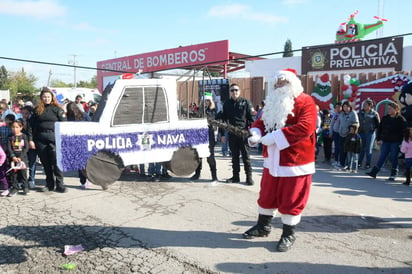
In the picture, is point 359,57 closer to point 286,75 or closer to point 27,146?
point 286,75

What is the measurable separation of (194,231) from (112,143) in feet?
6.91

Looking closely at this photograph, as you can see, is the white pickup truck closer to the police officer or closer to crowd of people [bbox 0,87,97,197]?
the police officer

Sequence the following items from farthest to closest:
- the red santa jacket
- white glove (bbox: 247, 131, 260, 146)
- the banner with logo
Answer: the banner with logo
white glove (bbox: 247, 131, 260, 146)
the red santa jacket

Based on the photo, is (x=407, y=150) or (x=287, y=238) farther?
(x=407, y=150)

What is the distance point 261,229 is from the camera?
13.0 feet

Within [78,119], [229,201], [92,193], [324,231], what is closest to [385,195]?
[324,231]

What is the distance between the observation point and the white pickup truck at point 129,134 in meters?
5.14

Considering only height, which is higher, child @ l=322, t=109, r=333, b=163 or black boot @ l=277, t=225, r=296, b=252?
child @ l=322, t=109, r=333, b=163

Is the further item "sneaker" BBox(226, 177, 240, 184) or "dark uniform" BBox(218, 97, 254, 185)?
"sneaker" BBox(226, 177, 240, 184)

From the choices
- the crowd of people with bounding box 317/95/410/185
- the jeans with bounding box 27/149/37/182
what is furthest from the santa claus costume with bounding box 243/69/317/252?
the jeans with bounding box 27/149/37/182

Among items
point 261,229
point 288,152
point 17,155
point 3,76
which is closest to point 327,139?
point 261,229

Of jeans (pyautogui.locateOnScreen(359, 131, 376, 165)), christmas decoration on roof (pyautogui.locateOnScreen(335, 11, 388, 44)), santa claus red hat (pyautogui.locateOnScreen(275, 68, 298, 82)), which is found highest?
christmas decoration on roof (pyautogui.locateOnScreen(335, 11, 388, 44))

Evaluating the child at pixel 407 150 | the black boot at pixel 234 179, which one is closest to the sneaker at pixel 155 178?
the black boot at pixel 234 179

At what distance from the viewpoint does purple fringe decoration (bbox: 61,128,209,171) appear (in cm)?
505
